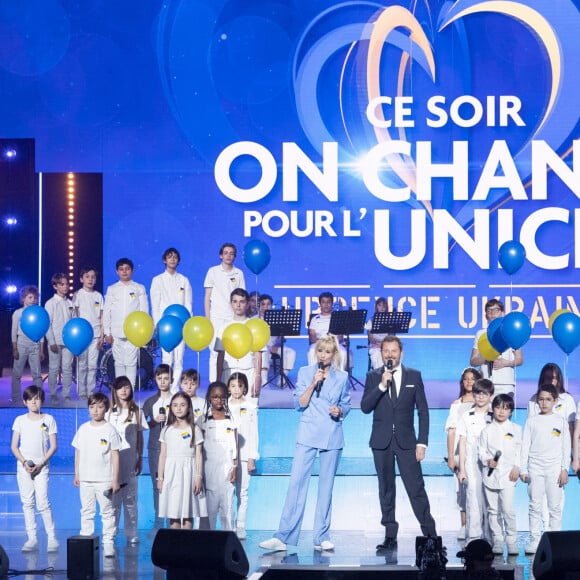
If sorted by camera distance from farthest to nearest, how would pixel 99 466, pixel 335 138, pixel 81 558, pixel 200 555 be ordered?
pixel 335 138 < pixel 99 466 < pixel 81 558 < pixel 200 555

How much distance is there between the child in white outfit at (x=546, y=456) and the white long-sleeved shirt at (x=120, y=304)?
4.64 m

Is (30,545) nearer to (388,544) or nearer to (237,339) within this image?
(237,339)

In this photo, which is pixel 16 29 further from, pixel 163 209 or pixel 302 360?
pixel 302 360

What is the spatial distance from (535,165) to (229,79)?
3.43 metres

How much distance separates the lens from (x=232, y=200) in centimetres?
1228

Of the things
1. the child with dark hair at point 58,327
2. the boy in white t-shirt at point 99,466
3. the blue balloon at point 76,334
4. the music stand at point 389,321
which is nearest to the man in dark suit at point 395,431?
the boy in white t-shirt at point 99,466

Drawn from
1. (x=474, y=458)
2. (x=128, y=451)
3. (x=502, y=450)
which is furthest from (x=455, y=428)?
(x=128, y=451)

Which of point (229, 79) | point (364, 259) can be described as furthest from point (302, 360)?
point (229, 79)

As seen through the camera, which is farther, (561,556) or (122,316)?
(122,316)

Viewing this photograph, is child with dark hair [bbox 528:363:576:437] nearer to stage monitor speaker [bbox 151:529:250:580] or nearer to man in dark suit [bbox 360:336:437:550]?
man in dark suit [bbox 360:336:437:550]

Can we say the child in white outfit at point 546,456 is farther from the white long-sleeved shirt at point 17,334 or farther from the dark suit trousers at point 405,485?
the white long-sleeved shirt at point 17,334

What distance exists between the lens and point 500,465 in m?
8.12

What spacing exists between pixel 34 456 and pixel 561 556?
15.1 feet

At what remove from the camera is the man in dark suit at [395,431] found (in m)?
7.92
